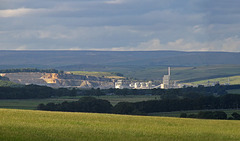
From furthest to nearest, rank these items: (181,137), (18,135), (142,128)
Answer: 1. (142,128)
2. (181,137)
3. (18,135)

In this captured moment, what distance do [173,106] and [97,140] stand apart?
111 metres

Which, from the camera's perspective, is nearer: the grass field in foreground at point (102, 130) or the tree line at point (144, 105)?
the grass field in foreground at point (102, 130)

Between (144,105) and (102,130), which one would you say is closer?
(102,130)

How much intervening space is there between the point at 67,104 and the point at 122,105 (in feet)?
58.7

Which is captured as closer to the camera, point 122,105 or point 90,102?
point 122,105

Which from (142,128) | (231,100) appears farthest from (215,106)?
(142,128)

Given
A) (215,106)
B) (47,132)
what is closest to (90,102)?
(215,106)

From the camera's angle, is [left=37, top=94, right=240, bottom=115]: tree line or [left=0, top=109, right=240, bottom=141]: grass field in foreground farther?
[left=37, top=94, right=240, bottom=115]: tree line

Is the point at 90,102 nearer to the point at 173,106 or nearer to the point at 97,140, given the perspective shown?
Result: the point at 173,106

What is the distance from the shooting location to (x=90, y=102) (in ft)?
517

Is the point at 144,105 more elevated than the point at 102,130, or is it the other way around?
the point at 144,105

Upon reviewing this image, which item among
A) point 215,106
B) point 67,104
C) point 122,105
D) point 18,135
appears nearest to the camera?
point 18,135

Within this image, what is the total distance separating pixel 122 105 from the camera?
145750 millimetres

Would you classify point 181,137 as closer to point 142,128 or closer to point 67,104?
point 142,128
